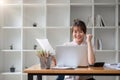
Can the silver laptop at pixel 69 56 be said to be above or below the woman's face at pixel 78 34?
below

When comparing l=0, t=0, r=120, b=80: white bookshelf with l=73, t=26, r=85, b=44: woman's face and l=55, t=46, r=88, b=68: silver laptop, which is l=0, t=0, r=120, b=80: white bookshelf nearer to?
l=73, t=26, r=85, b=44: woman's face

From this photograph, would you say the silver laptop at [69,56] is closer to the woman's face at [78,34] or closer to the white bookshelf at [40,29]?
the woman's face at [78,34]

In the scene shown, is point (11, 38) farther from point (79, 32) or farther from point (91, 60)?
point (91, 60)

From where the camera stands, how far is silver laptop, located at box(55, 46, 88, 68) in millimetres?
2236

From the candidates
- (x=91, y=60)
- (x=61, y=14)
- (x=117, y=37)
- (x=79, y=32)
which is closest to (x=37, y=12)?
(x=61, y=14)

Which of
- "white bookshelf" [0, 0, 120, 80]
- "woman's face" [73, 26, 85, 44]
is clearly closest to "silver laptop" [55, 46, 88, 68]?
"woman's face" [73, 26, 85, 44]

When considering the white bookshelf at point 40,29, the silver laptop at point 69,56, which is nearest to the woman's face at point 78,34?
the silver laptop at point 69,56

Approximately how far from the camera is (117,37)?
4828mm

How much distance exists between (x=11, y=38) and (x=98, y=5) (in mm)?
1913

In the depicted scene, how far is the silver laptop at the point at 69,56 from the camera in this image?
224cm

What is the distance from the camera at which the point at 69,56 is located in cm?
224

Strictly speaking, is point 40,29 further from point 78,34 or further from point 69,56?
point 69,56

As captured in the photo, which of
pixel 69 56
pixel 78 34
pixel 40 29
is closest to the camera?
pixel 69 56

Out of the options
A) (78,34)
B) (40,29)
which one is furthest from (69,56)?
(40,29)
